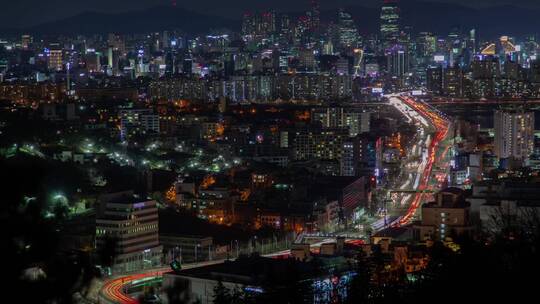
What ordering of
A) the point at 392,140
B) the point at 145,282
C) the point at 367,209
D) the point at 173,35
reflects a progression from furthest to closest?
the point at 173,35
the point at 392,140
the point at 367,209
the point at 145,282

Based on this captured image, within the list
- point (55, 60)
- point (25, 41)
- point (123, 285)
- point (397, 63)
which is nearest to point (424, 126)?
point (397, 63)

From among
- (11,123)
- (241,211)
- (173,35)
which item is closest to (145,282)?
(241,211)

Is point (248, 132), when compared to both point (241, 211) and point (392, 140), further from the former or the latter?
point (241, 211)

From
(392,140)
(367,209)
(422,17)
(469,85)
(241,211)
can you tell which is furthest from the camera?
(422,17)

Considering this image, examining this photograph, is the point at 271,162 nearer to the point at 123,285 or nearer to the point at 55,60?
the point at 123,285

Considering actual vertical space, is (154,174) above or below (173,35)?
below

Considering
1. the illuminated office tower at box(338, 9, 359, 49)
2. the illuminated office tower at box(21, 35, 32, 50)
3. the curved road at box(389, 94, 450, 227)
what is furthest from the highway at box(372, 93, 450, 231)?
the illuminated office tower at box(21, 35, 32, 50)

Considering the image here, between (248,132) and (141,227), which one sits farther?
(248,132)
